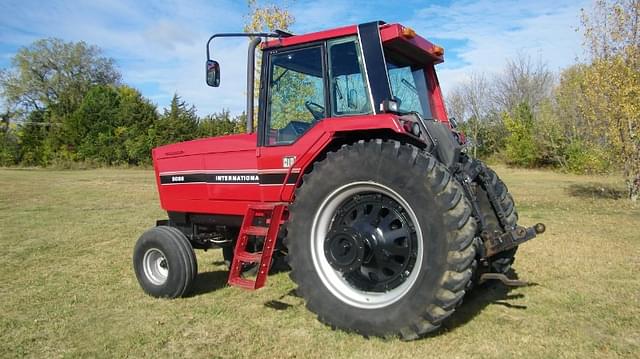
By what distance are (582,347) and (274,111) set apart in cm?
311

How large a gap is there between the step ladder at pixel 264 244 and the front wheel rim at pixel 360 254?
44 cm

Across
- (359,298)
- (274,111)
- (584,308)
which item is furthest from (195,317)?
(584,308)

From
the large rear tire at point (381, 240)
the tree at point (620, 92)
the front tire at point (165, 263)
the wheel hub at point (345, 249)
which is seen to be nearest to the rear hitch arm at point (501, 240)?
the large rear tire at point (381, 240)

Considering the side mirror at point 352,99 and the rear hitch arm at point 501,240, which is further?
the side mirror at point 352,99

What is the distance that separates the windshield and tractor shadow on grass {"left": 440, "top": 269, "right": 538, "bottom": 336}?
1.77m

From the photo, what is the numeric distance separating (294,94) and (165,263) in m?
2.27

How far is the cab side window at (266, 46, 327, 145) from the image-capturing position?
4355 millimetres

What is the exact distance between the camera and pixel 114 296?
508 centimetres

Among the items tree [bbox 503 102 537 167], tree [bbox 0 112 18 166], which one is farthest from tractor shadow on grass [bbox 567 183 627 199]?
tree [bbox 0 112 18 166]

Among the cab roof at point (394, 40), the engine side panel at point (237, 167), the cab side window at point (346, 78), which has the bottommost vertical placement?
the engine side panel at point (237, 167)

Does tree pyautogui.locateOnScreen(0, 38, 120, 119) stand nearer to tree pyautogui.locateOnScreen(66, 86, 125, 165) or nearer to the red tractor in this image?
tree pyautogui.locateOnScreen(66, 86, 125, 165)

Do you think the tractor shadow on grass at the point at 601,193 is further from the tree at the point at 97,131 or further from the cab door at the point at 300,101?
the tree at the point at 97,131

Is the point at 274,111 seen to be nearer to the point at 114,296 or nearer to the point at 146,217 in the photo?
the point at 114,296

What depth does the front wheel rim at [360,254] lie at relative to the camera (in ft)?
11.7
